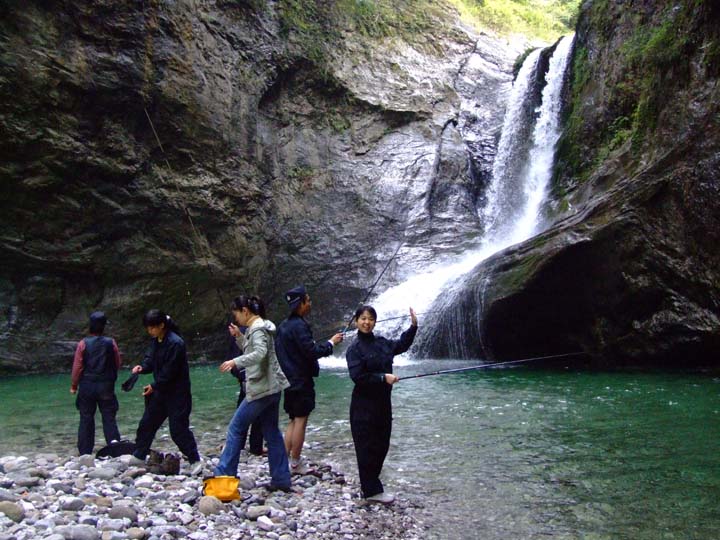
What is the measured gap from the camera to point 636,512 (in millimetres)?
4699

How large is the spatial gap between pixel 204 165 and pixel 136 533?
49.9 ft

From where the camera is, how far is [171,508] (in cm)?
437

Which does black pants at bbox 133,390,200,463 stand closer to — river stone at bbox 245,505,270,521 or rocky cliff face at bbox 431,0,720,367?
river stone at bbox 245,505,270,521

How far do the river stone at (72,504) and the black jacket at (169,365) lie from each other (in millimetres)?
1357

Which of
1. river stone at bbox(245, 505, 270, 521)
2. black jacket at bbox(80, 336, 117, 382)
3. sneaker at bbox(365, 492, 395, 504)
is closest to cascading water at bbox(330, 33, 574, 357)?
black jacket at bbox(80, 336, 117, 382)

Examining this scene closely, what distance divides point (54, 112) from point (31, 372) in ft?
23.2

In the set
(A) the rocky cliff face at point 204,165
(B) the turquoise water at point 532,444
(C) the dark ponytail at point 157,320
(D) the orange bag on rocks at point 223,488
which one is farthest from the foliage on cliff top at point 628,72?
(D) the orange bag on rocks at point 223,488

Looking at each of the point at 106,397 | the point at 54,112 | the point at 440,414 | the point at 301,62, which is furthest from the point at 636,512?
the point at 301,62

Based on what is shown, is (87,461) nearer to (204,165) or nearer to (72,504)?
(72,504)

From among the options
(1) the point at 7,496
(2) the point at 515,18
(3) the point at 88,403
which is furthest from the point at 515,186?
(1) the point at 7,496

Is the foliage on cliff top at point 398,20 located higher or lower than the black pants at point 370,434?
higher

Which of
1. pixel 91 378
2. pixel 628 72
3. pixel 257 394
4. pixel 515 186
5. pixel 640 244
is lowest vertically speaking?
pixel 257 394

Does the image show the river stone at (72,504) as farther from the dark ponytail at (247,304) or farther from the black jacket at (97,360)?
the black jacket at (97,360)

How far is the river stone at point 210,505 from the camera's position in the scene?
4383 mm
